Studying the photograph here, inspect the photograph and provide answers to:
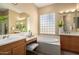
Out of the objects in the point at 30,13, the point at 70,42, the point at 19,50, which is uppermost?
the point at 30,13

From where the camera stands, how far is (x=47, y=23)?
173cm

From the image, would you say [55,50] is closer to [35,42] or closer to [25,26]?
[35,42]

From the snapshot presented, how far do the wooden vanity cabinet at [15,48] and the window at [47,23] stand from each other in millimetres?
358

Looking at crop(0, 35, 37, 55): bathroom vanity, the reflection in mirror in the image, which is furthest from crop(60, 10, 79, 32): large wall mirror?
the reflection in mirror

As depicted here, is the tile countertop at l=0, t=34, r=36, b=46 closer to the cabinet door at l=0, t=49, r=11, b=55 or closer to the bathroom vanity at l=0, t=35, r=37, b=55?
the bathroom vanity at l=0, t=35, r=37, b=55

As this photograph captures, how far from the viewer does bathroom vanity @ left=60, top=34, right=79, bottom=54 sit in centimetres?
169

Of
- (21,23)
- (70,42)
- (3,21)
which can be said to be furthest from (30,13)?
(70,42)

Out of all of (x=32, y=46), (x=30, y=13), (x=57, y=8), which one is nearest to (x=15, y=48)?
(x=32, y=46)

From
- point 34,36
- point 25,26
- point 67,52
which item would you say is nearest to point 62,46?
point 67,52

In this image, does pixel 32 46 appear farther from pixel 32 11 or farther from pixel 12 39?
pixel 32 11

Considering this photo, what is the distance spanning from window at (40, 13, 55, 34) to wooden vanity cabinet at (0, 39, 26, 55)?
0.36 metres

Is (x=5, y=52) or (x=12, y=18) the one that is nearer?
(x=5, y=52)

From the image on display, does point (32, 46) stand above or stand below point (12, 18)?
below

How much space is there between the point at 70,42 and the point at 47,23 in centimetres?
47
